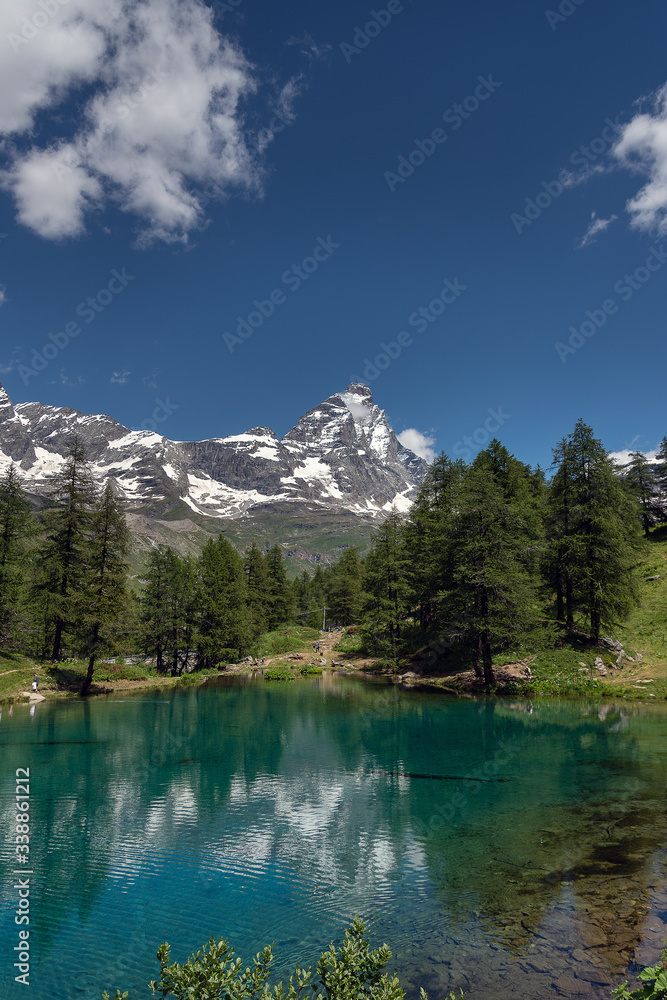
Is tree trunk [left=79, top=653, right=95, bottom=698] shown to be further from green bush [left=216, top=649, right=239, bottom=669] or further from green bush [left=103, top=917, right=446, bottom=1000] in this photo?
green bush [left=103, top=917, right=446, bottom=1000]

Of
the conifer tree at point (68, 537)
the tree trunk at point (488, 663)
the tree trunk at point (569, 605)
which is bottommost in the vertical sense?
the tree trunk at point (488, 663)

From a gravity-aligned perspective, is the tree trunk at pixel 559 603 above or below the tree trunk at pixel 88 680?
above

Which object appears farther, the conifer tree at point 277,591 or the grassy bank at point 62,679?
the conifer tree at point 277,591

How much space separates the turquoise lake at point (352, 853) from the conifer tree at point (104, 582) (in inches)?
595

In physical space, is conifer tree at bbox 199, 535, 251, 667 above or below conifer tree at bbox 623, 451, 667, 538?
below

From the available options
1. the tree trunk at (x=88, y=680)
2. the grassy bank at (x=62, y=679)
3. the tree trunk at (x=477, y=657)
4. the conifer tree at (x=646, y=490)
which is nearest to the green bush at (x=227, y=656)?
the grassy bank at (x=62, y=679)

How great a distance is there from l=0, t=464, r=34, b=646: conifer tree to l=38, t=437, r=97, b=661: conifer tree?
7.80 feet

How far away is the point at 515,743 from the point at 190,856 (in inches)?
731

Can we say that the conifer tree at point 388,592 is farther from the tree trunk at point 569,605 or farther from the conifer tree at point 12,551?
the conifer tree at point 12,551

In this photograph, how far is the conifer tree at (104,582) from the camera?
42.9 meters

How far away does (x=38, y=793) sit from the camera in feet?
64.2

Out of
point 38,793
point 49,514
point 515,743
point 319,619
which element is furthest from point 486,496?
point 319,619

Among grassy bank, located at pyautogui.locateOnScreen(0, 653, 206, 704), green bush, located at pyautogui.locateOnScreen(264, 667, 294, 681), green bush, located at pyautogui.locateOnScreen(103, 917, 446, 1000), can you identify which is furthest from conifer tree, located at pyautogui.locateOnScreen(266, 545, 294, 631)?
green bush, located at pyautogui.locateOnScreen(103, 917, 446, 1000)

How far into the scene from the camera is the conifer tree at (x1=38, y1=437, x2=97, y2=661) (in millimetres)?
46531
